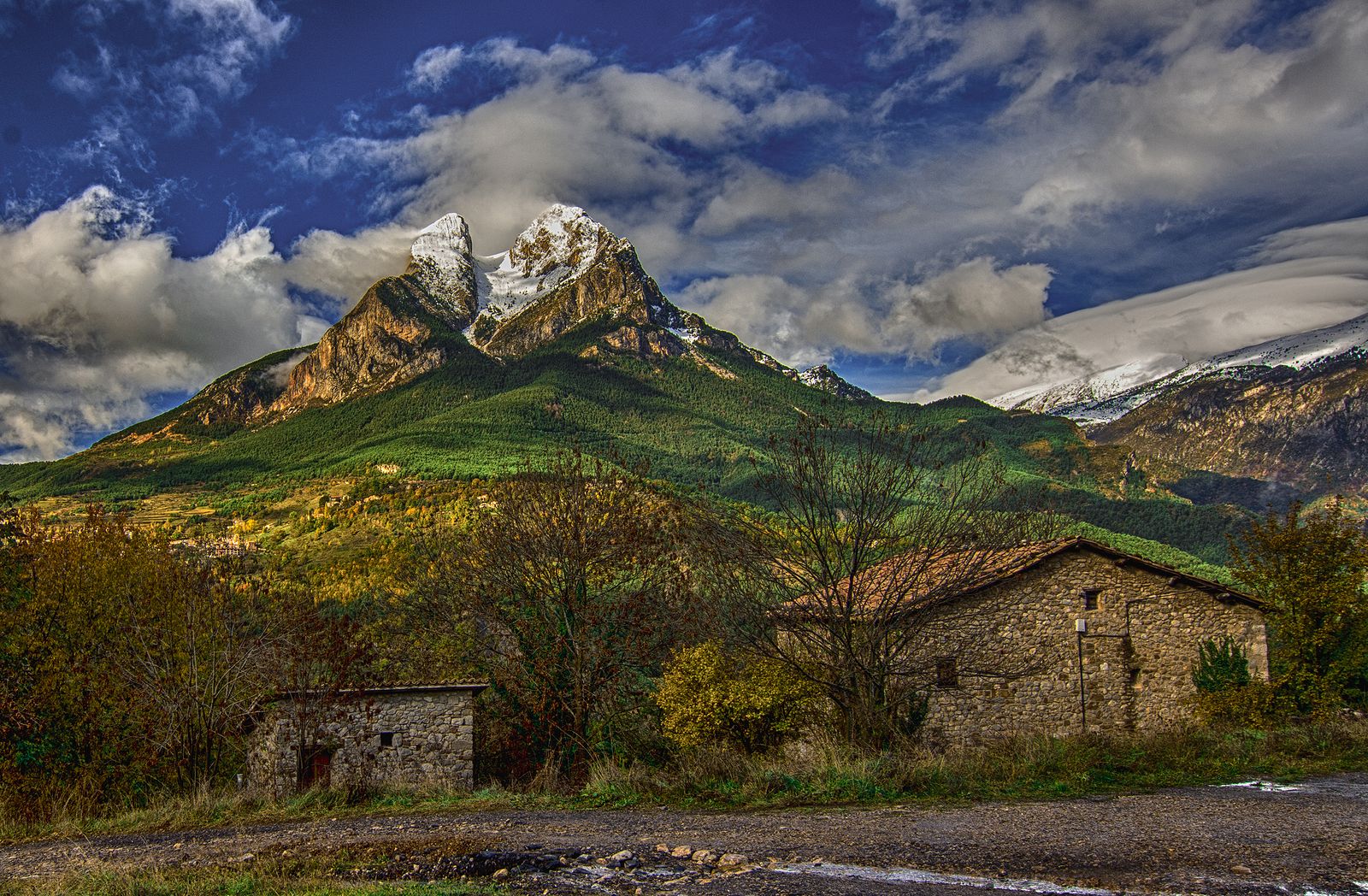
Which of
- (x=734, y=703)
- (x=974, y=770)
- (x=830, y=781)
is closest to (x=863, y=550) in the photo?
(x=734, y=703)

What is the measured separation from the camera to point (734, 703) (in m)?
16.6

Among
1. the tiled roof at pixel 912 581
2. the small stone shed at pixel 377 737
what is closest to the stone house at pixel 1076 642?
the tiled roof at pixel 912 581

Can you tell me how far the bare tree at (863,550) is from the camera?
54.9ft

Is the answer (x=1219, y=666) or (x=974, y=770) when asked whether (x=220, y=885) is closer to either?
(x=974, y=770)

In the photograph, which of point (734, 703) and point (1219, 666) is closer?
point (734, 703)

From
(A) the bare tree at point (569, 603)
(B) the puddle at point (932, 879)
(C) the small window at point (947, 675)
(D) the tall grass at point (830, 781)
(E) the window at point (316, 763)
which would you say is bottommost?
(E) the window at point (316, 763)

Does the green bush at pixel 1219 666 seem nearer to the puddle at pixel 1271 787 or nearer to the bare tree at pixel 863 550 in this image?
the bare tree at pixel 863 550

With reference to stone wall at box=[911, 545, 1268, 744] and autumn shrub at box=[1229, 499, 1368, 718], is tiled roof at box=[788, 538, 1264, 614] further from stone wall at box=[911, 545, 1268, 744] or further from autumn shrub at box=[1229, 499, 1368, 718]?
autumn shrub at box=[1229, 499, 1368, 718]

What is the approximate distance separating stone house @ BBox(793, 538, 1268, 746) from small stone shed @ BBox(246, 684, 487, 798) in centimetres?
1188

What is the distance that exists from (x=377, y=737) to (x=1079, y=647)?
1907 cm

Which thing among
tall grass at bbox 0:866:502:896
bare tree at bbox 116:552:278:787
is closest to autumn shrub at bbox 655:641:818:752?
bare tree at bbox 116:552:278:787

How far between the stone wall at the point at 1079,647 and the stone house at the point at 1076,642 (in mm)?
25

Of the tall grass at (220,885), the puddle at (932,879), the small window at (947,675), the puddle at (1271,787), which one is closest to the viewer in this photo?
the puddle at (932,879)

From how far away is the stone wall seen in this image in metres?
22.7
